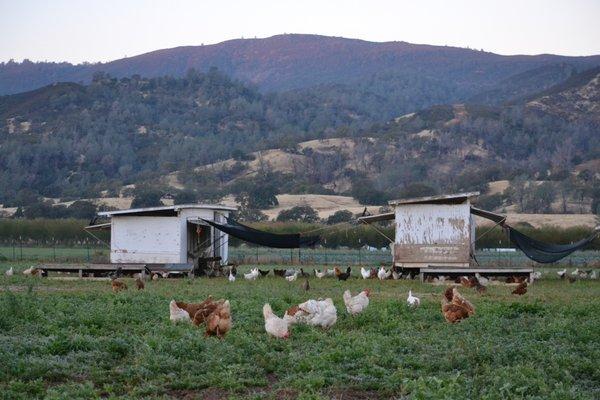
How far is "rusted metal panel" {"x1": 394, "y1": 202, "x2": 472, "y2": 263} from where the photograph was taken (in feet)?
110

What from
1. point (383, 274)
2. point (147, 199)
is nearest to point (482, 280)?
point (383, 274)

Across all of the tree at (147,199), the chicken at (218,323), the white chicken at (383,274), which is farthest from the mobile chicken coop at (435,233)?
the tree at (147,199)

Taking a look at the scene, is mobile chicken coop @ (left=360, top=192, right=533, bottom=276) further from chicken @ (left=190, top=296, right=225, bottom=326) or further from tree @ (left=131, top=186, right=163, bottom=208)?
tree @ (left=131, top=186, right=163, bottom=208)

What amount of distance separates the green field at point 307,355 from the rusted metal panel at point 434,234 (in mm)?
15145

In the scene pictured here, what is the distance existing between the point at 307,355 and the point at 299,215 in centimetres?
6297

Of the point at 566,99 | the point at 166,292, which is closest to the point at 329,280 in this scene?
the point at 166,292

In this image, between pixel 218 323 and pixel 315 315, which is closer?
pixel 218 323

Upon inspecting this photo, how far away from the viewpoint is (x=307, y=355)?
491 inches

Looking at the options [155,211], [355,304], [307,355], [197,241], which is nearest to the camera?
[307,355]

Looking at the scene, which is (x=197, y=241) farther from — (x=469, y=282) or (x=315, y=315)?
(x=315, y=315)

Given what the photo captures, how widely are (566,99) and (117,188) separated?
59.9 m

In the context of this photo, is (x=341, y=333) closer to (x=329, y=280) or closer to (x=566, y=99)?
(x=329, y=280)

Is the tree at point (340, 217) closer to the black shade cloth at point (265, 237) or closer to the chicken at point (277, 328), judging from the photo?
the black shade cloth at point (265, 237)

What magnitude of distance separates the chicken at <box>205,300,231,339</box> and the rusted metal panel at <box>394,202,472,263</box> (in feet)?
66.5
